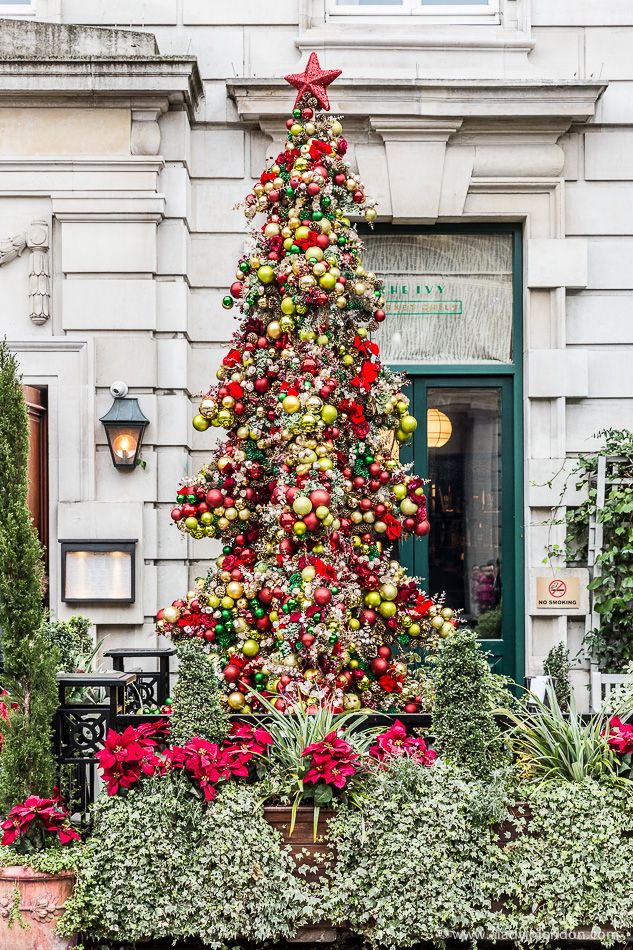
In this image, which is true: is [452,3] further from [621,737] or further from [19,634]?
[19,634]

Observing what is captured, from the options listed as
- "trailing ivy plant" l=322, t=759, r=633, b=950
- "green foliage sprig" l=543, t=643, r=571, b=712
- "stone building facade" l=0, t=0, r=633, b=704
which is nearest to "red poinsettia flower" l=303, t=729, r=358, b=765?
"trailing ivy plant" l=322, t=759, r=633, b=950

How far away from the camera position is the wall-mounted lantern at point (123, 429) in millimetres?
8492

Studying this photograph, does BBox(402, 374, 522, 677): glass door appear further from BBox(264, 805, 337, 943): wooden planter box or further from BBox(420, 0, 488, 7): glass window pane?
BBox(264, 805, 337, 943): wooden planter box

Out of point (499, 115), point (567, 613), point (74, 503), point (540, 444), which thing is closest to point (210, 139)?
point (499, 115)

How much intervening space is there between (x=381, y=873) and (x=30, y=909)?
172 cm

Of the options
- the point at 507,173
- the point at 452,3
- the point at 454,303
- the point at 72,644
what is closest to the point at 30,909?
the point at 72,644

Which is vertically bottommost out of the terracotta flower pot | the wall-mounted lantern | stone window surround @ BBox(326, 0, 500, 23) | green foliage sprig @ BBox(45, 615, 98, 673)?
the terracotta flower pot

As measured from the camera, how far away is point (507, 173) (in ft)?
30.0

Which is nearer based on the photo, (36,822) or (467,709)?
(36,822)

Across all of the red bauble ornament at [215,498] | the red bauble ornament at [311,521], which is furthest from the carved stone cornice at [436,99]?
the red bauble ornament at [311,521]

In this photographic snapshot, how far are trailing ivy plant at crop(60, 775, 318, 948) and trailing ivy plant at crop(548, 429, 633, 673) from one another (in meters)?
4.47

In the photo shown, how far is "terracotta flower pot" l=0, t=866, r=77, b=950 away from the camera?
4879 millimetres

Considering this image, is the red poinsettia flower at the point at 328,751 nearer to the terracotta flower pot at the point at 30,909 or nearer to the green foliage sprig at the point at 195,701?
the green foliage sprig at the point at 195,701

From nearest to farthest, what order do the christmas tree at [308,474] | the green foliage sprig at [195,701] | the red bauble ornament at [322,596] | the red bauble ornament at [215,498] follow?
1. the green foliage sprig at [195,701]
2. the red bauble ornament at [322,596]
3. the christmas tree at [308,474]
4. the red bauble ornament at [215,498]
